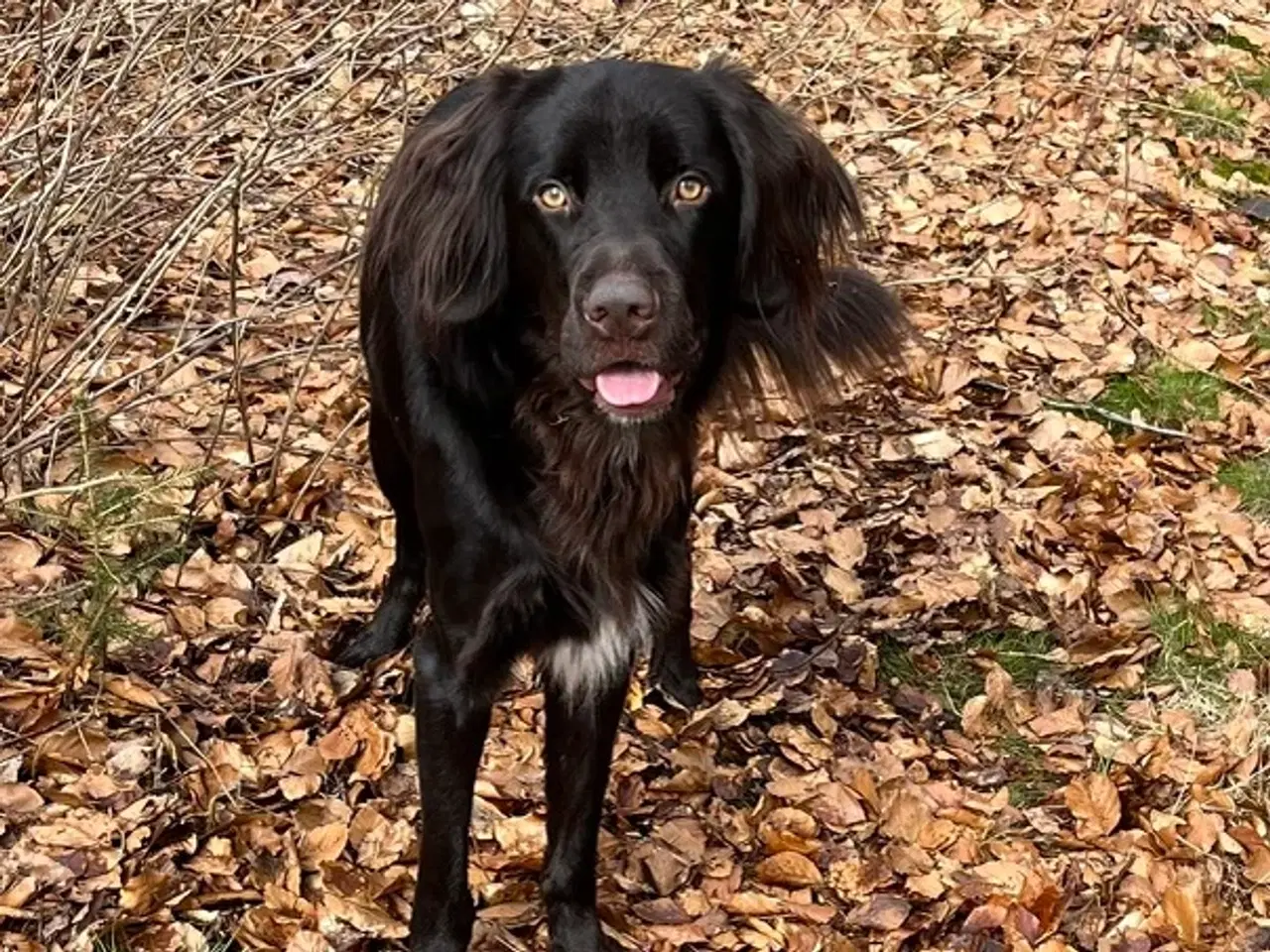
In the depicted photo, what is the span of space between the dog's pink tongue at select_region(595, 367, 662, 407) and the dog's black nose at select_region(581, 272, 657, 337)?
0.11 metres

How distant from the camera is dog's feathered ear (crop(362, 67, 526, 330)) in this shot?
8.59 feet

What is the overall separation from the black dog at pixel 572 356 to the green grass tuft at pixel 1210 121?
4421 millimetres

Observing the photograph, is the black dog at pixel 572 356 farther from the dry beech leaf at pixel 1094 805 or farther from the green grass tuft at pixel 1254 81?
the green grass tuft at pixel 1254 81

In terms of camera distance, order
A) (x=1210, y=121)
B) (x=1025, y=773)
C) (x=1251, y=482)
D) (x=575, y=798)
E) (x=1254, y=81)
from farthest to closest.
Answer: (x=1254, y=81) < (x=1210, y=121) < (x=1251, y=482) < (x=1025, y=773) < (x=575, y=798)

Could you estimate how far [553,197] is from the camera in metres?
2.55

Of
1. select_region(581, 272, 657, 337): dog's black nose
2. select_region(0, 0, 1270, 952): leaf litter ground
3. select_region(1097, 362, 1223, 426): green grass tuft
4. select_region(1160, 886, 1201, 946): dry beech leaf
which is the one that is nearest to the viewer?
select_region(581, 272, 657, 337): dog's black nose

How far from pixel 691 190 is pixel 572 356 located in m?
0.35

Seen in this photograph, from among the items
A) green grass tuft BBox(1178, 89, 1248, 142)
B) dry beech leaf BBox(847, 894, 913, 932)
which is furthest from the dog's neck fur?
green grass tuft BBox(1178, 89, 1248, 142)

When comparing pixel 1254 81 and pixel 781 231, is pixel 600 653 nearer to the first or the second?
pixel 781 231

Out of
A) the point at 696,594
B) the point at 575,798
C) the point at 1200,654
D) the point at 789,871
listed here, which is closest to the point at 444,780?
the point at 575,798

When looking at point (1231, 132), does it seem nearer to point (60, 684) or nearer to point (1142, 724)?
point (1142, 724)

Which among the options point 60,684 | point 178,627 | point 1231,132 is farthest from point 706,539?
point 1231,132

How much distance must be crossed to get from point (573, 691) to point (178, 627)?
126 cm

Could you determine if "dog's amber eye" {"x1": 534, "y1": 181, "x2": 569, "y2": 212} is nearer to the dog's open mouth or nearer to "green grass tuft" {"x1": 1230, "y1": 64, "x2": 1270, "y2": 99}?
the dog's open mouth
